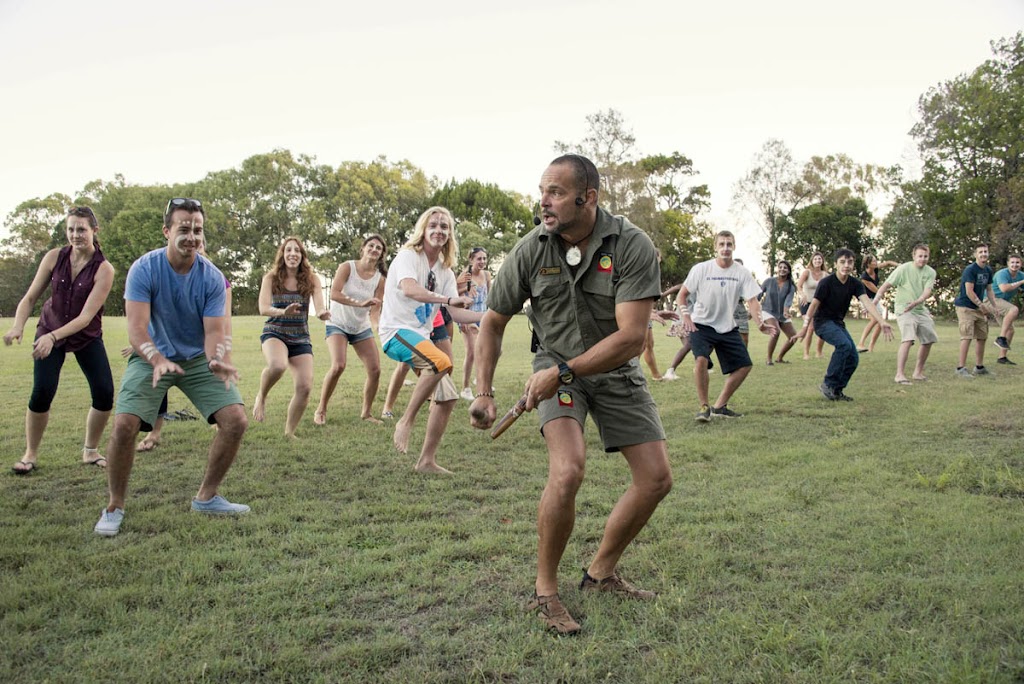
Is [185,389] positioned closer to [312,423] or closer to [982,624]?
[312,423]

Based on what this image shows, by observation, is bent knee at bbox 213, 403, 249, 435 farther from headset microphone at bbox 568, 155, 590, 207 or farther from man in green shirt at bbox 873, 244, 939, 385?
man in green shirt at bbox 873, 244, 939, 385

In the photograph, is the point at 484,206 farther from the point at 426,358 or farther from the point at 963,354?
the point at 426,358

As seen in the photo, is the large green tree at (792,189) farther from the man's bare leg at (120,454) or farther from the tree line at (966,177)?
the man's bare leg at (120,454)

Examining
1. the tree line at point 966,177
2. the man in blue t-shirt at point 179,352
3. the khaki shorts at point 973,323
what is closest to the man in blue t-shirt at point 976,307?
the khaki shorts at point 973,323

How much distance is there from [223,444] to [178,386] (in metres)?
0.49

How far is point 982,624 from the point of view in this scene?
10.9 ft

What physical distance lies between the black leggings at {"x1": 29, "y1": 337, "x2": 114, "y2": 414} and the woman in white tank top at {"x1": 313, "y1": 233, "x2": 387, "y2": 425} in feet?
8.88

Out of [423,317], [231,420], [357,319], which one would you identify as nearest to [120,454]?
[231,420]

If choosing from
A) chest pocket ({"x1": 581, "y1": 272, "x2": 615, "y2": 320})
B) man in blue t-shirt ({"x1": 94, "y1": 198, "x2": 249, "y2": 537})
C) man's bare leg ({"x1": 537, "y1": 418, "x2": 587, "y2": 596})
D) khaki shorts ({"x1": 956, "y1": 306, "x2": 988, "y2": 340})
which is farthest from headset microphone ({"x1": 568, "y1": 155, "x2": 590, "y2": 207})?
khaki shorts ({"x1": 956, "y1": 306, "x2": 988, "y2": 340})

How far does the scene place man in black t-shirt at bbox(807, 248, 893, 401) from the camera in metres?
10.2

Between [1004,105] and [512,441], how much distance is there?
125ft

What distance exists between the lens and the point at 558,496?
3.46 meters

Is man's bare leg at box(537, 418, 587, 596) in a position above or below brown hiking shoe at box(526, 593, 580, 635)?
above

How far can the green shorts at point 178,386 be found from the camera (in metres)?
4.87
